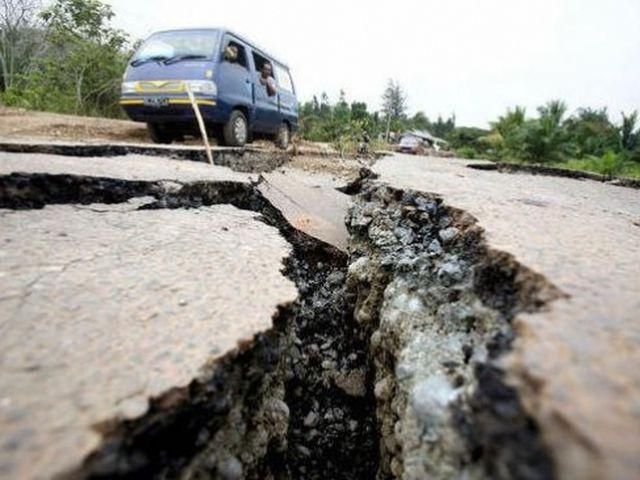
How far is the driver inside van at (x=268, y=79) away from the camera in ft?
20.1

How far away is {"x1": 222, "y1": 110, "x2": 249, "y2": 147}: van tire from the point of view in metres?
5.07

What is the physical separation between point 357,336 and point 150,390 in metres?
1.13

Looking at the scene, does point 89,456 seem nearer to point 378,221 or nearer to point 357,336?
point 357,336

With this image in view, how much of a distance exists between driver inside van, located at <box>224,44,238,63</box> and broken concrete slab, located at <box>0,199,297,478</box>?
13.2ft

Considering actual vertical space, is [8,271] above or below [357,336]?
above

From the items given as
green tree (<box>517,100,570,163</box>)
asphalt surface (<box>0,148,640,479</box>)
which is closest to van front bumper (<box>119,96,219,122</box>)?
asphalt surface (<box>0,148,640,479</box>)

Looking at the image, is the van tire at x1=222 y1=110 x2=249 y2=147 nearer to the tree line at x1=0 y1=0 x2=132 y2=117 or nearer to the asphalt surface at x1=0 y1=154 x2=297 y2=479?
the asphalt surface at x1=0 y1=154 x2=297 y2=479

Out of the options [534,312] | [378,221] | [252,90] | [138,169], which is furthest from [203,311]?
[252,90]

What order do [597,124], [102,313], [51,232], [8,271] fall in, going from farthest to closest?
[597,124], [51,232], [8,271], [102,313]

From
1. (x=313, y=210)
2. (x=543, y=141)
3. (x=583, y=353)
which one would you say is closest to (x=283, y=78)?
(x=313, y=210)

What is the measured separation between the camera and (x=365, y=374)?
154 centimetres

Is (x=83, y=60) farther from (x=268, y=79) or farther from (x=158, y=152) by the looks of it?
(x=158, y=152)

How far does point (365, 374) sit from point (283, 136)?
6.07m

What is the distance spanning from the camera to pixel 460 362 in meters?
0.91
